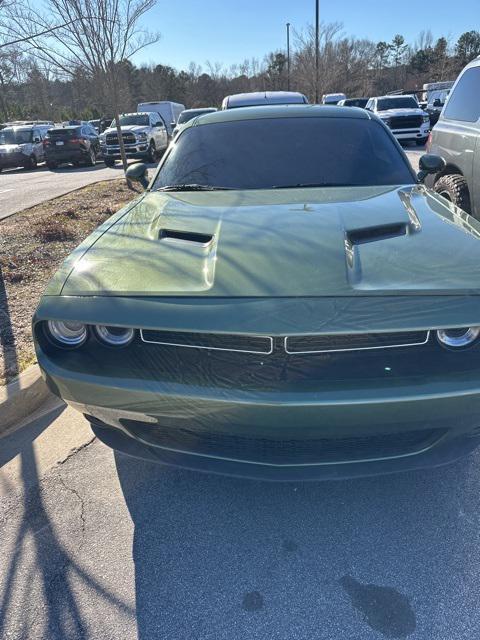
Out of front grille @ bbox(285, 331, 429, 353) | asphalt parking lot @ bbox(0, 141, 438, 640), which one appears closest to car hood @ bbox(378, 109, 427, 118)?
asphalt parking lot @ bbox(0, 141, 438, 640)

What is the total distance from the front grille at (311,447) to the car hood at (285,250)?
59 cm

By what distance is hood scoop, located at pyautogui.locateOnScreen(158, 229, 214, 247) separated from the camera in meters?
2.43

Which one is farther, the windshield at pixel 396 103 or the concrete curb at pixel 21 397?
the windshield at pixel 396 103

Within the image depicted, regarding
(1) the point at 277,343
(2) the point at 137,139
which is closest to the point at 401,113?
(2) the point at 137,139

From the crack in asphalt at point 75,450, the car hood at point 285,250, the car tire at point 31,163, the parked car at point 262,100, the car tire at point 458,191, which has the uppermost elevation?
the parked car at point 262,100

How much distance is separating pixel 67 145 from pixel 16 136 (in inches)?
132

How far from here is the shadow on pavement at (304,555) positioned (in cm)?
187

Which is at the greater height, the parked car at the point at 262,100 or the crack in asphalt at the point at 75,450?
the parked car at the point at 262,100

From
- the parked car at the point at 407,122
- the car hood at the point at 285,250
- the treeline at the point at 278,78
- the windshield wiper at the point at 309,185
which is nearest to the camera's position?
the car hood at the point at 285,250

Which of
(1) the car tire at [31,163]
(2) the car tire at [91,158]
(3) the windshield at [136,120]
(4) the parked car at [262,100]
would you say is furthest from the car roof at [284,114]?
(1) the car tire at [31,163]

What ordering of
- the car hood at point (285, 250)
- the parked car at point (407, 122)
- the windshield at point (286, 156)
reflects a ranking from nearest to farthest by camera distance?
the car hood at point (285, 250), the windshield at point (286, 156), the parked car at point (407, 122)

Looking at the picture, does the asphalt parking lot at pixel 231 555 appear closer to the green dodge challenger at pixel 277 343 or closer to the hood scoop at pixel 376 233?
the green dodge challenger at pixel 277 343

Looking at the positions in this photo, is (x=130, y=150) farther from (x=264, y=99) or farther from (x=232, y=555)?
(x=232, y=555)

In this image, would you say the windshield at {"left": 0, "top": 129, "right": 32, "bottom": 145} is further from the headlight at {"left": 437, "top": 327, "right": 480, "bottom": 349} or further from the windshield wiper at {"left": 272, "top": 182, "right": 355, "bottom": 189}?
the headlight at {"left": 437, "top": 327, "right": 480, "bottom": 349}
